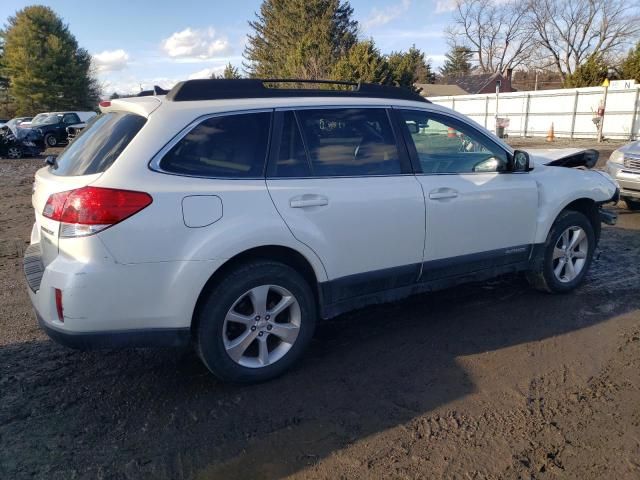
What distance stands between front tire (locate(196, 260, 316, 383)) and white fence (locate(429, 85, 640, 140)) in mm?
23865

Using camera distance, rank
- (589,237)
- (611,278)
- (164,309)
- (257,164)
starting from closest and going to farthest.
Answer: (164,309) → (257,164) → (589,237) → (611,278)

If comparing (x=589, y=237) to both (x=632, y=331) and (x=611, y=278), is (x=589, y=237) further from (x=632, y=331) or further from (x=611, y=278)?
(x=632, y=331)

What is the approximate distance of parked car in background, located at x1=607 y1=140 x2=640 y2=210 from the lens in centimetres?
806

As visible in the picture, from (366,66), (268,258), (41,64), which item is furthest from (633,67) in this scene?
(41,64)

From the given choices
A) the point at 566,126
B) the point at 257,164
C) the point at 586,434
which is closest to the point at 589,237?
the point at 586,434

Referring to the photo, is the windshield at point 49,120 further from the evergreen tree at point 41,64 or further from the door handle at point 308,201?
the door handle at point 308,201

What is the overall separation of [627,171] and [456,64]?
7540 centimetres

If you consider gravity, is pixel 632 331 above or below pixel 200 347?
below

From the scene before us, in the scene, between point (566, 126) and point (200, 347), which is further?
point (566, 126)

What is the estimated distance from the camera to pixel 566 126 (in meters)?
26.0

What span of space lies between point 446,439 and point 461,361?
3.00 ft

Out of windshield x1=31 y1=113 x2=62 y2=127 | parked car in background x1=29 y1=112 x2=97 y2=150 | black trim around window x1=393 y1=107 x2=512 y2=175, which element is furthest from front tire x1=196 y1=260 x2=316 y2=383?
windshield x1=31 y1=113 x2=62 y2=127

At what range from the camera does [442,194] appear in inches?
151

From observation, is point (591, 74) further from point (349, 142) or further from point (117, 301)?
point (117, 301)
